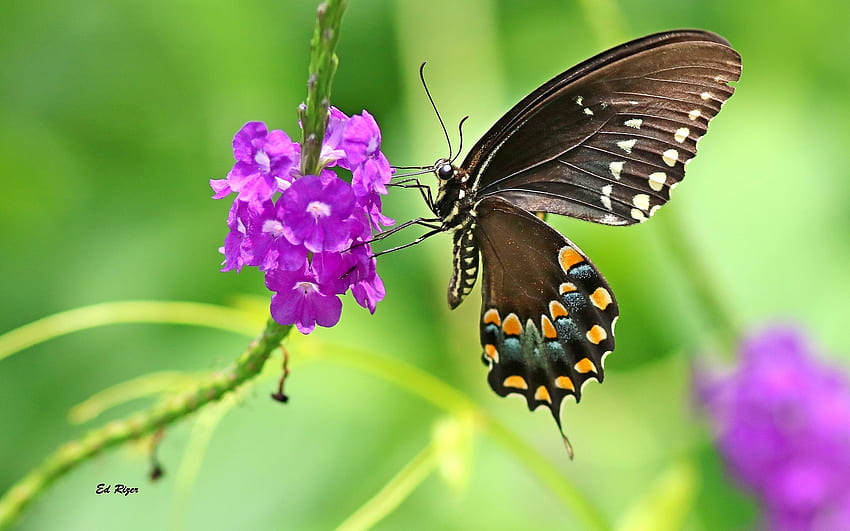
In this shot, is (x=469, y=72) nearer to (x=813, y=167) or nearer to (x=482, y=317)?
(x=813, y=167)

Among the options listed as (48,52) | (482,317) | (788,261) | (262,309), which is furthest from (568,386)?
(48,52)

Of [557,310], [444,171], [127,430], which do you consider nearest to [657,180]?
[557,310]

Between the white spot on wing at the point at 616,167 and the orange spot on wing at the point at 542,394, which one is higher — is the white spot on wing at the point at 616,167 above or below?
above

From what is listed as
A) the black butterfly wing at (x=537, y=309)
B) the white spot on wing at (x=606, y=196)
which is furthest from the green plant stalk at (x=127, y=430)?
the white spot on wing at (x=606, y=196)

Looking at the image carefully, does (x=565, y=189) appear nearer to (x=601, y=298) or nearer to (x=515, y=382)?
(x=601, y=298)

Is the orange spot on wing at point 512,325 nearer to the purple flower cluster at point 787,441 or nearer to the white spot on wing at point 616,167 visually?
the white spot on wing at point 616,167
